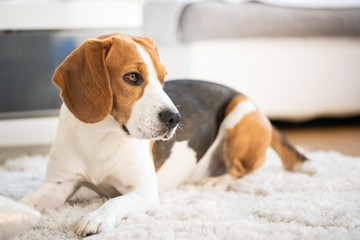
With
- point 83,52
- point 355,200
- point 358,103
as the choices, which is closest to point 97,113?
point 83,52

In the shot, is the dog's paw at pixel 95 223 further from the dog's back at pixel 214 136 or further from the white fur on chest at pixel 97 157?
the dog's back at pixel 214 136

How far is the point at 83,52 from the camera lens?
1751 millimetres

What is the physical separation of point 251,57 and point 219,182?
74.2 inches

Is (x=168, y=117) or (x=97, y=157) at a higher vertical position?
(x=168, y=117)

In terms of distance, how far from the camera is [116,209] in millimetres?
1660

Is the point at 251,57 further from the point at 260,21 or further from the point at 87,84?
the point at 87,84

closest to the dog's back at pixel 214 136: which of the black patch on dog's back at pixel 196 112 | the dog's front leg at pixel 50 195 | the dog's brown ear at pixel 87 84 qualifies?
the black patch on dog's back at pixel 196 112

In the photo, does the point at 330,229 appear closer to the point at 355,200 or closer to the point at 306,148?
the point at 355,200

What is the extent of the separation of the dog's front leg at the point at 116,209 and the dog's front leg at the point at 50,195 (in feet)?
0.98

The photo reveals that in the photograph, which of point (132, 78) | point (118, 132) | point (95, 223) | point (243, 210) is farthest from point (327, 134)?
point (95, 223)

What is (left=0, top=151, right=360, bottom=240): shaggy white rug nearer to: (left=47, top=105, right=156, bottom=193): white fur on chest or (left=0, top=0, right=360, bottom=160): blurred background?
(left=47, top=105, right=156, bottom=193): white fur on chest

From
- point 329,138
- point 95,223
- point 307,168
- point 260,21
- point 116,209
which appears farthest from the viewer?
point 260,21

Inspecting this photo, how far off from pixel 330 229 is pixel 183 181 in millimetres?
910

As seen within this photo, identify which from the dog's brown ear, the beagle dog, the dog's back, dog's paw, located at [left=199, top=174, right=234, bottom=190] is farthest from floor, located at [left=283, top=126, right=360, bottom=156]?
the dog's brown ear
